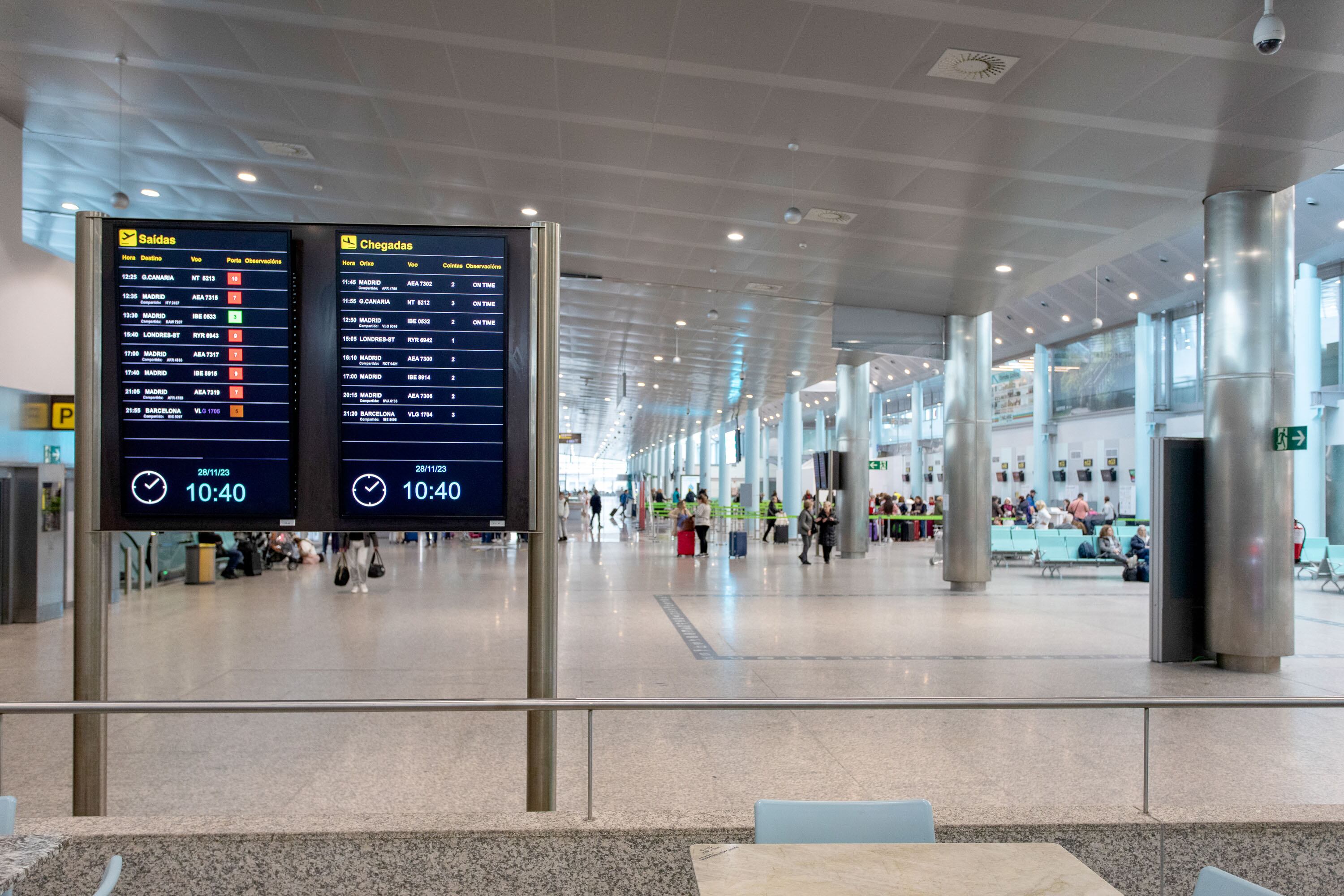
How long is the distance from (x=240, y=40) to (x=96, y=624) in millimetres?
5017

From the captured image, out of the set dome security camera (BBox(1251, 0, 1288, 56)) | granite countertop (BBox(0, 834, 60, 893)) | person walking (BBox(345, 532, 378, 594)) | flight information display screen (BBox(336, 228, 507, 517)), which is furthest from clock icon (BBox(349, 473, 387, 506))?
person walking (BBox(345, 532, 378, 594))

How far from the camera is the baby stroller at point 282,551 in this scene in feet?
62.6

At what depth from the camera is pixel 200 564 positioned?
15648mm

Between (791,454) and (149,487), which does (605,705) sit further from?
(791,454)

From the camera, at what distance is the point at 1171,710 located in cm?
679

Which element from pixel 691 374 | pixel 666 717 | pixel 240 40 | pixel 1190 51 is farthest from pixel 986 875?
pixel 691 374

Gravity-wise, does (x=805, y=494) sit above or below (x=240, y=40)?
below

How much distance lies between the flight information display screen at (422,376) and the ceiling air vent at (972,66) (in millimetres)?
4336

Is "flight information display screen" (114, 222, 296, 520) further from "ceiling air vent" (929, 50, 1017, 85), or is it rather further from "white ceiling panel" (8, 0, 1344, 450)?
"ceiling air vent" (929, 50, 1017, 85)

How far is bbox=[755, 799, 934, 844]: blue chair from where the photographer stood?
2854 millimetres

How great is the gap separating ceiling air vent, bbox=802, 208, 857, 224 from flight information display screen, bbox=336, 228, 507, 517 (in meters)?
7.21

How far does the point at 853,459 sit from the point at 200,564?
14.1 metres

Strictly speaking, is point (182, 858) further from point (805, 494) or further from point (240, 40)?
point (805, 494)

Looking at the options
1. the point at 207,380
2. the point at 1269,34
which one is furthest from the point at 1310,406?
the point at 207,380
